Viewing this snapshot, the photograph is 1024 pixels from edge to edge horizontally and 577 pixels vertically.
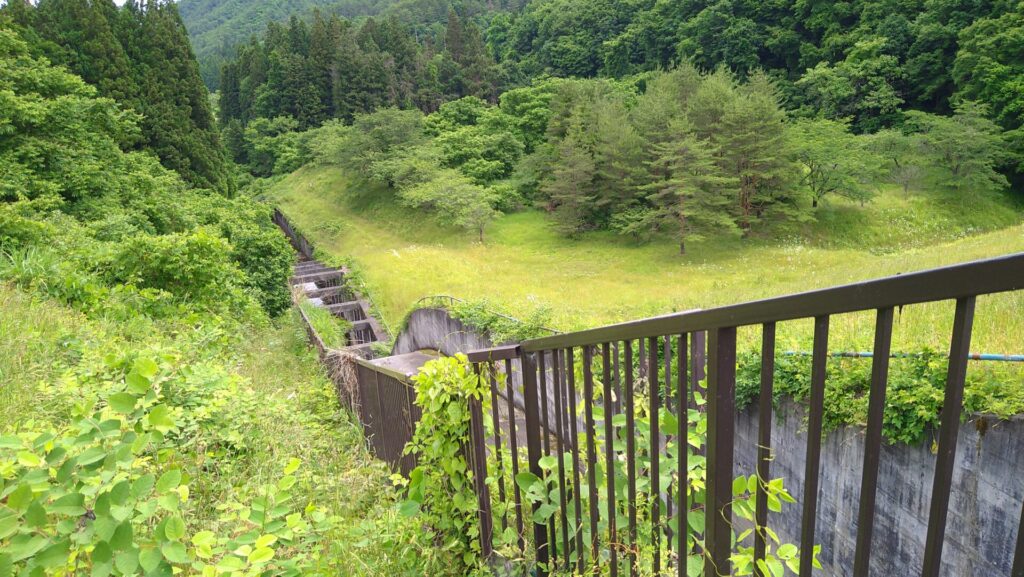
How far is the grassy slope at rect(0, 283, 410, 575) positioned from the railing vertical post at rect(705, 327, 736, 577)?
5.89 feet

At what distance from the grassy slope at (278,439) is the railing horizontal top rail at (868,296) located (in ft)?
6.45

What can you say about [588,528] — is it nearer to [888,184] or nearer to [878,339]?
[878,339]

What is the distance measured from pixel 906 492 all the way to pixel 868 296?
502 cm

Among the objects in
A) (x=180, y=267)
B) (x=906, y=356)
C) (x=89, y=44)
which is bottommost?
(x=906, y=356)

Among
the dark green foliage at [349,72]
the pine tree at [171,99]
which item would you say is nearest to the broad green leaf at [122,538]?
the pine tree at [171,99]

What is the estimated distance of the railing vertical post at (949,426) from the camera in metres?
0.81

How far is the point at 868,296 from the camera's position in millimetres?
948

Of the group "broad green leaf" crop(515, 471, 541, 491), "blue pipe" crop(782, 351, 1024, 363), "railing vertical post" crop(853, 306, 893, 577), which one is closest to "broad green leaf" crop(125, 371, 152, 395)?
"broad green leaf" crop(515, 471, 541, 491)

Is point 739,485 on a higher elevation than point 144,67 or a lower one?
lower

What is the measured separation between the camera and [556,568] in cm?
229

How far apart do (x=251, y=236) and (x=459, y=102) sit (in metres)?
35.0

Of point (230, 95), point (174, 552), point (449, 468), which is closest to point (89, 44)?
point (449, 468)

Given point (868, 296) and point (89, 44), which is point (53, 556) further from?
point (89, 44)

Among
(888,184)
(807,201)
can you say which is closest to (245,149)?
(807,201)
